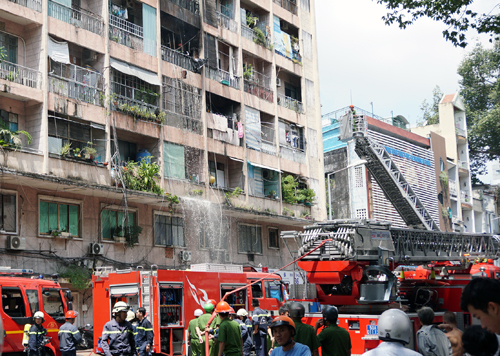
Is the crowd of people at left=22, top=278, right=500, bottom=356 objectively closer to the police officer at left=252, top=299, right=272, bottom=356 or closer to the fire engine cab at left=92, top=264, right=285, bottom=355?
the police officer at left=252, top=299, right=272, bottom=356

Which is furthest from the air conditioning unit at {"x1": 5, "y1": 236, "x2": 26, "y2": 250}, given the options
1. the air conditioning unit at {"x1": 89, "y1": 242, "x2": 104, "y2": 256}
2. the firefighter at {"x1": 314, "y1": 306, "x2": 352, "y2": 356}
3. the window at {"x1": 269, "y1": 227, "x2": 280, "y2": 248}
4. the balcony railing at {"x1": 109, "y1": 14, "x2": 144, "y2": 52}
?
the window at {"x1": 269, "y1": 227, "x2": 280, "y2": 248}

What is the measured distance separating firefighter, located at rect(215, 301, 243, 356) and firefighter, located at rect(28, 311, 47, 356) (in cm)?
546

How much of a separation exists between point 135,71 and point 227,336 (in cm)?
1824

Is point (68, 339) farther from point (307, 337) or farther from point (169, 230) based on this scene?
point (169, 230)

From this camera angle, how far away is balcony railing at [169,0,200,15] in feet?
95.6

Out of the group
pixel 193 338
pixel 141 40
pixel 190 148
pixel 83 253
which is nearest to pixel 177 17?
pixel 141 40

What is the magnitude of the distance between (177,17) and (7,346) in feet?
61.6

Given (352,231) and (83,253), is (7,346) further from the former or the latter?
(83,253)

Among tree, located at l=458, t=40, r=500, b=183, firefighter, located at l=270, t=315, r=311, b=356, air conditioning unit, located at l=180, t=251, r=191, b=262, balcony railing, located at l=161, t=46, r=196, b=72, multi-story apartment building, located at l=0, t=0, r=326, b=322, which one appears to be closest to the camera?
firefighter, located at l=270, t=315, r=311, b=356

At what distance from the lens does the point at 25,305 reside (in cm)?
1465

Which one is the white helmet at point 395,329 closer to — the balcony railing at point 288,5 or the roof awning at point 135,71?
the roof awning at point 135,71

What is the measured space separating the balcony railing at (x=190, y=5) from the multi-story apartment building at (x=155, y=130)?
0.06 meters

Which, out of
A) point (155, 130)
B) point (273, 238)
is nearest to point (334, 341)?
point (155, 130)

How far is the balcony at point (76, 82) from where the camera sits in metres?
22.9
